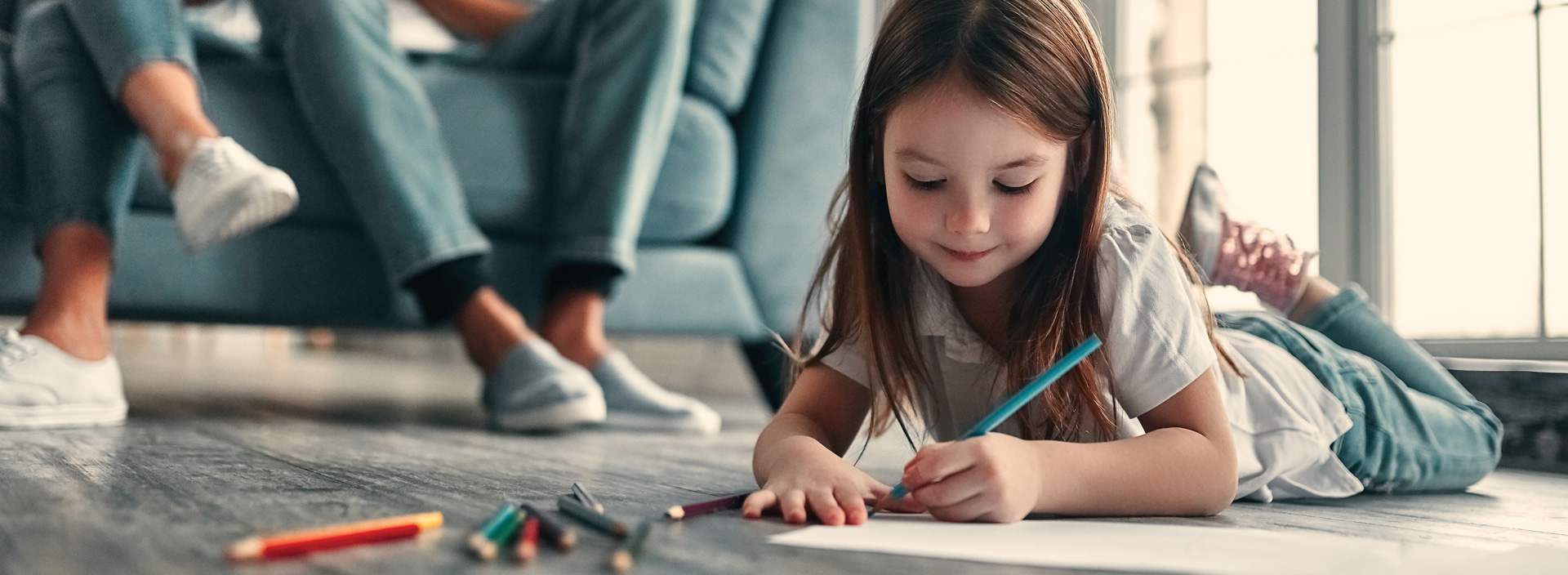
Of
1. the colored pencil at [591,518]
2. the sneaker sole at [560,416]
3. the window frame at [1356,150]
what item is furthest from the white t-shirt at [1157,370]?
the window frame at [1356,150]

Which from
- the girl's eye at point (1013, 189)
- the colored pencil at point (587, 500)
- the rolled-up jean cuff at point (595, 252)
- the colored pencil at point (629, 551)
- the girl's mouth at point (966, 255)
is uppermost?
the girl's eye at point (1013, 189)

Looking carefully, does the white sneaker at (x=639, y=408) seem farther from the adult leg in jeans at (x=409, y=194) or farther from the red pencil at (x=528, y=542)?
the red pencil at (x=528, y=542)

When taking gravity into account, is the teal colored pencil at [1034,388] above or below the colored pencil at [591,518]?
above

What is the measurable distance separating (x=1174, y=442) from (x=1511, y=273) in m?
1.36

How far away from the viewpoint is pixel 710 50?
4.68 feet

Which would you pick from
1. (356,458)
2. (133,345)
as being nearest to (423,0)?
(356,458)

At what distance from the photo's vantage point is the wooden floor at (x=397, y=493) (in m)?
0.44

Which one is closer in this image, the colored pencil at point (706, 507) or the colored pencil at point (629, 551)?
the colored pencil at point (629, 551)

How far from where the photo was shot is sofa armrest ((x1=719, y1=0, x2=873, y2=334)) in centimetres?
145

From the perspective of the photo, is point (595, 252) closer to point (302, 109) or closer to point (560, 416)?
point (560, 416)

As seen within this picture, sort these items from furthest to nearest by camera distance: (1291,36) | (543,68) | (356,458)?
1. (1291,36)
2. (543,68)
3. (356,458)

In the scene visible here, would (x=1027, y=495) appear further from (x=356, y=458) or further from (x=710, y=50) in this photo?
(x=710, y=50)

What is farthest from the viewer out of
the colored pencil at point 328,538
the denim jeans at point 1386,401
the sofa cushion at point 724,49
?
the sofa cushion at point 724,49

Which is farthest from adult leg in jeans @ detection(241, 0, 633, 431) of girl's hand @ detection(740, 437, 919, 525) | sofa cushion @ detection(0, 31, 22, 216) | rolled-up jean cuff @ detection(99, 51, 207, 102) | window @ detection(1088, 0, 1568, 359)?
window @ detection(1088, 0, 1568, 359)
